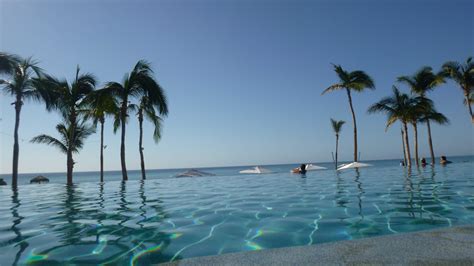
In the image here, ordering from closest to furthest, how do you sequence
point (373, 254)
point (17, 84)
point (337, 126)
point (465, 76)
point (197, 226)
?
point (373, 254) → point (197, 226) → point (17, 84) → point (465, 76) → point (337, 126)

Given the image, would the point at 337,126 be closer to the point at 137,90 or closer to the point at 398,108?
the point at 398,108

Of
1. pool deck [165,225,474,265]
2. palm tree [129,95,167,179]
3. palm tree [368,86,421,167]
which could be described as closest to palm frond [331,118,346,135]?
palm tree [368,86,421,167]

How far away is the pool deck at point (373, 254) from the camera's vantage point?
2322 millimetres

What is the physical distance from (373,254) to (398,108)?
28.8 m

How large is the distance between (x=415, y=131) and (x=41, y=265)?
30.9 meters

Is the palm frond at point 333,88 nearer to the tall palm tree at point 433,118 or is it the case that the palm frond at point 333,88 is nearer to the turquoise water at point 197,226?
the tall palm tree at point 433,118

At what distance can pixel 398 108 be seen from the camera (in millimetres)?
27422

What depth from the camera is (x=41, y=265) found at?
2996 mm

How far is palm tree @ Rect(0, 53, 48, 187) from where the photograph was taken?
52.4 ft

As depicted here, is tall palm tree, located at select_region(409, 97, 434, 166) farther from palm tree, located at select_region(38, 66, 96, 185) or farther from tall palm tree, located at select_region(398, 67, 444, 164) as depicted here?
palm tree, located at select_region(38, 66, 96, 185)

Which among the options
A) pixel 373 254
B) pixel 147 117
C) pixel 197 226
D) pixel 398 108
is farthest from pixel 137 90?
pixel 398 108

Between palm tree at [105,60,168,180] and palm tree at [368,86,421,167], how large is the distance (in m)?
19.8

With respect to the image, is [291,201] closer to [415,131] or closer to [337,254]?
[337,254]

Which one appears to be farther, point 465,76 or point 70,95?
point 465,76
